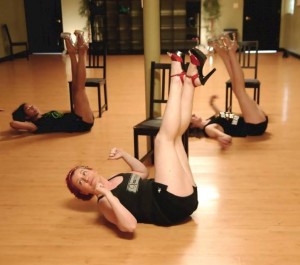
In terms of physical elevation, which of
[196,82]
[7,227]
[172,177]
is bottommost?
[7,227]

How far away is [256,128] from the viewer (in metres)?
3.97

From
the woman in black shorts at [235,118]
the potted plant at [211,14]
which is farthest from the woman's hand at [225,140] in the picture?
the potted plant at [211,14]

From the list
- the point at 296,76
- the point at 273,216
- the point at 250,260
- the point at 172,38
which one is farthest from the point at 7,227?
the point at 172,38

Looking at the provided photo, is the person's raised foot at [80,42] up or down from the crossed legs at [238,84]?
up

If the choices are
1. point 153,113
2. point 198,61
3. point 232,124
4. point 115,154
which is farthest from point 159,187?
point 232,124

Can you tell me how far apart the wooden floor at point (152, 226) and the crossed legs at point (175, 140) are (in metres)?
0.30

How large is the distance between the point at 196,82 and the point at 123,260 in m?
1.15

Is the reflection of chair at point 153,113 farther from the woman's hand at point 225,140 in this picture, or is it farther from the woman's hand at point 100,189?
the woman's hand at point 100,189

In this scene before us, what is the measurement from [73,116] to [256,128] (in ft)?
6.29

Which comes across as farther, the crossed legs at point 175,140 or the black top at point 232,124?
Result: the black top at point 232,124

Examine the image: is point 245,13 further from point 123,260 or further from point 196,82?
point 123,260

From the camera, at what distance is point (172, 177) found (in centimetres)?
228

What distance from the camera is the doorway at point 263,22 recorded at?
1153 centimetres

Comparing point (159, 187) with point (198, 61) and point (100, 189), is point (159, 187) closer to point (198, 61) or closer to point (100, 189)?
point (100, 189)
